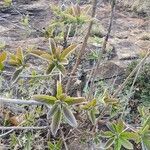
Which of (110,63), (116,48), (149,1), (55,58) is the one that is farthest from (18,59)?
(149,1)

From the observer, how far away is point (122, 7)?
4.57 meters

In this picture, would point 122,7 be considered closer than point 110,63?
No

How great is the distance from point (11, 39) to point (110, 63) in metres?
0.85

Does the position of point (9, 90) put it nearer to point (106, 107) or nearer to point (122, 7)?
point (106, 107)

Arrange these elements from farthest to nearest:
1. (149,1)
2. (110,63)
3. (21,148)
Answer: (149,1) → (110,63) → (21,148)

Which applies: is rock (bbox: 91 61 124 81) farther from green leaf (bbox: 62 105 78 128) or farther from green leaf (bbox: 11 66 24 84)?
green leaf (bbox: 62 105 78 128)

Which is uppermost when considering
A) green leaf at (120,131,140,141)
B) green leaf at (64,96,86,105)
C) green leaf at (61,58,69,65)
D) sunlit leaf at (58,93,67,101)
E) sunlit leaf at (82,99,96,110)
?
green leaf at (61,58,69,65)

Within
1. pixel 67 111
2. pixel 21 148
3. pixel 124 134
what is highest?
pixel 67 111

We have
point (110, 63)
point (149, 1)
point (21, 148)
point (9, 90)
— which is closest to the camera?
point (21, 148)

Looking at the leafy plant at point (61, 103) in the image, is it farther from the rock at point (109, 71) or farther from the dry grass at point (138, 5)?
the dry grass at point (138, 5)

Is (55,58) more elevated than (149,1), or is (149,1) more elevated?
(55,58)

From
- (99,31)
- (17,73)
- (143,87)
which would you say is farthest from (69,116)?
(99,31)

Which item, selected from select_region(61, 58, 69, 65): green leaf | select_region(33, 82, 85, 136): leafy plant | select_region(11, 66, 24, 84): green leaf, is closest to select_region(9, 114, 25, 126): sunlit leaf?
select_region(11, 66, 24, 84): green leaf

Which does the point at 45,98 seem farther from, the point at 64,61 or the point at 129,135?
the point at 129,135
